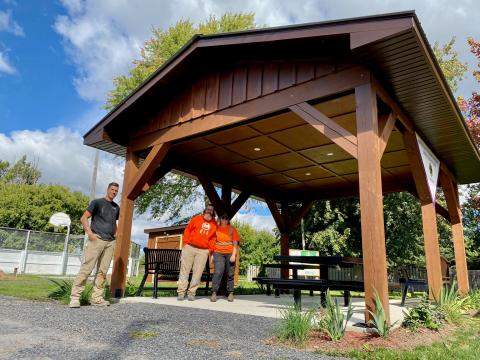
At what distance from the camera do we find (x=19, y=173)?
37.7m

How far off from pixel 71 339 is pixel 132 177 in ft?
13.9

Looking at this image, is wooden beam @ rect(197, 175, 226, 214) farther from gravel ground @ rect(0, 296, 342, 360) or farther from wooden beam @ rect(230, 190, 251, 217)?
gravel ground @ rect(0, 296, 342, 360)

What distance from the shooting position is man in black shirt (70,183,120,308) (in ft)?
17.0

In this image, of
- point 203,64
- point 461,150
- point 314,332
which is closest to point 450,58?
point 461,150

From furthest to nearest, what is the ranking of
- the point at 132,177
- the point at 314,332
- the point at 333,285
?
→ the point at 132,177, the point at 333,285, the point at 314,332

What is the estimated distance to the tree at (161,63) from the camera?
65.6ft

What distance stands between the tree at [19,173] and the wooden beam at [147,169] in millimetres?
35679

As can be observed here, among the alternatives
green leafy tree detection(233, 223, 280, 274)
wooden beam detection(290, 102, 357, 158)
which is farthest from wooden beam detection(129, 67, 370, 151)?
green leafy tree detection(233, 223, 280, 274)

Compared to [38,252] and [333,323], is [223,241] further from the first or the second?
[38,252]

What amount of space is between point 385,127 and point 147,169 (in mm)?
3987

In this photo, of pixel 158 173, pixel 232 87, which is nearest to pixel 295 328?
pixel 232 87

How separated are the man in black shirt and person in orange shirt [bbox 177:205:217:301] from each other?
53.6 inches

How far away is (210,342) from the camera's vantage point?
125 inches

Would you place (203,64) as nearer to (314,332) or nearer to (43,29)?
(314,332)
